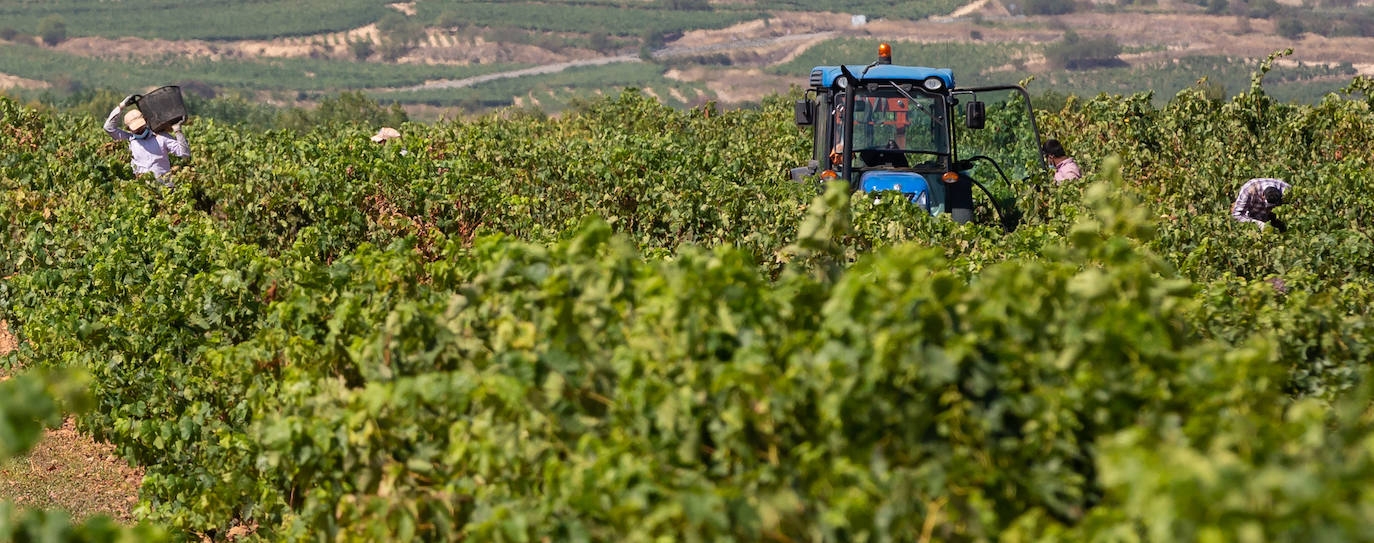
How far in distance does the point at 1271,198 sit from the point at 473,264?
284 inches

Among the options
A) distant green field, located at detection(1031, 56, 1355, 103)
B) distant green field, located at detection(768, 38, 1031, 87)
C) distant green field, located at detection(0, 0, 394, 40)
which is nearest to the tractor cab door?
distant green field, located at detection(1031, 56, 1355, 103)

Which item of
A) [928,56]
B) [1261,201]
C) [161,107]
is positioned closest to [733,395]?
[1261,201]

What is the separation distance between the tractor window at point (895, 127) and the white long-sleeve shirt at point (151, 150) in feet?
18.6

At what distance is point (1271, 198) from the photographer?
989 cm

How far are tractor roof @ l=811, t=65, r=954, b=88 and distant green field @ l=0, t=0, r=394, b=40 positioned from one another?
109m

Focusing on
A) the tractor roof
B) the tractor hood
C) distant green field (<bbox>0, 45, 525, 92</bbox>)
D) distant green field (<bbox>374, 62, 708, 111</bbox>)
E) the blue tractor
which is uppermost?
the tractor roof

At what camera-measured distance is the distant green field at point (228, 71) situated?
9506 centimetres

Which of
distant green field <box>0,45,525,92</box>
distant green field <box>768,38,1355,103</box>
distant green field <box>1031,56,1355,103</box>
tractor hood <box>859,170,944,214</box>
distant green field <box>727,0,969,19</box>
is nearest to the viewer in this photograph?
tractor hood <box>859,170,944,214</box>

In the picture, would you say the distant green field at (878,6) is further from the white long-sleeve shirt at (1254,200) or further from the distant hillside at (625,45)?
the white long-sleeve shirt at (1254,200)

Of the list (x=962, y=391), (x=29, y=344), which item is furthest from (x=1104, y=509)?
(x=29, y=344)

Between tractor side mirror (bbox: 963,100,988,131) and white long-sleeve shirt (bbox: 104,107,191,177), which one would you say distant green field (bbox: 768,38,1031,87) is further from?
white long-sleeve shirt (bbox: 104,107,191,177)

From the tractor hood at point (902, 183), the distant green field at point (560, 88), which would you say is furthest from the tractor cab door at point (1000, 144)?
the distant green field at point (560, 88)

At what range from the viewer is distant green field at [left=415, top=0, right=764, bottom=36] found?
123 metres

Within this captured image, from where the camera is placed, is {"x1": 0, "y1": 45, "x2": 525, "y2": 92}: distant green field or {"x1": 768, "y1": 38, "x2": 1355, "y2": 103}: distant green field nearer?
{"x1": 768, "y1": 38, "x2": 1355, "y2": 103}: distant green field
